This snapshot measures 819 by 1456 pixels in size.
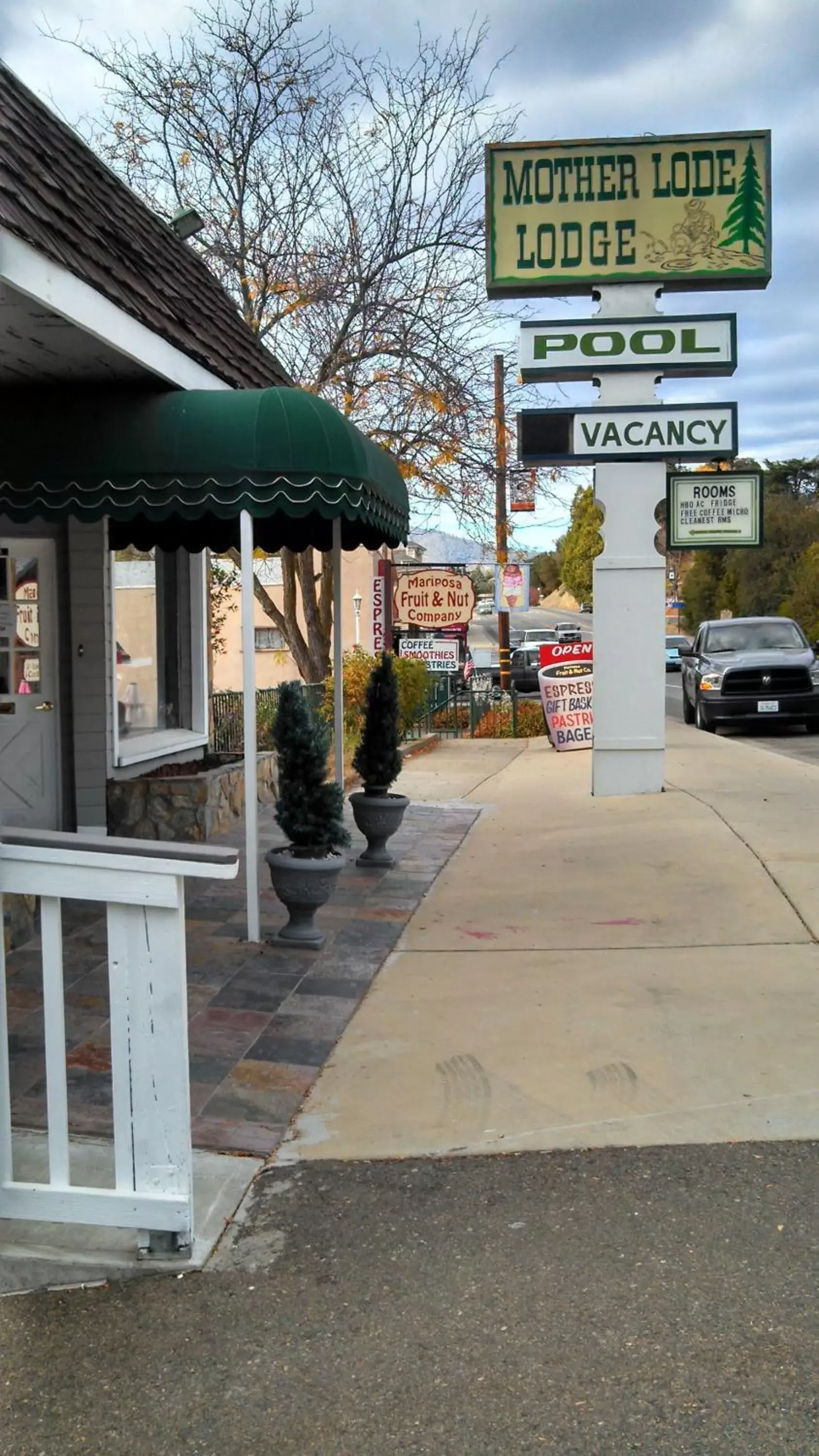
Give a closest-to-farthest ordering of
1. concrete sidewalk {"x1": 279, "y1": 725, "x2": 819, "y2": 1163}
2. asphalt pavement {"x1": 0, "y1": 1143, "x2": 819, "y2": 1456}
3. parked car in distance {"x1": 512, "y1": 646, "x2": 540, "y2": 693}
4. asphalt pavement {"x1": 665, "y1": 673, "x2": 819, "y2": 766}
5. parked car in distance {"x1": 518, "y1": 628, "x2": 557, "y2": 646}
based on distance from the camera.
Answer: asphalt pavement {"x1": 0, "y1": 1143, "x2": 819, "y2": 1456} → concrete sidewalk {"x1": 279, "y1": 725, "x2": 819, "y2": 1163} → asphalt pavement {"x1": 665, "y1": 673, "x2": 819, "y2": 766} → parked car in distance {"x1": 512, "y1": 646, "x2": 540, "y2": 693} → parked car in distance {"x1": 518, "y1": 628, "x2": 557, "y2": 646}

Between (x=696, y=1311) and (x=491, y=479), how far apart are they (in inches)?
621

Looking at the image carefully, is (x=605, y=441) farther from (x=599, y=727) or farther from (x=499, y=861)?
(x=499, y=861)

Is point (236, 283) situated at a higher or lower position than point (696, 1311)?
higher

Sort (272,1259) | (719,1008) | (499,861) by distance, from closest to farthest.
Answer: (272,1259)
(719,1008)
(499,861)

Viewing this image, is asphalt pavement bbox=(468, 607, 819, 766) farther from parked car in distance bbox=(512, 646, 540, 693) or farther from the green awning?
the green awning

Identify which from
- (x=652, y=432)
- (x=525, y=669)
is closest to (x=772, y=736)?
(x=652, y=432)

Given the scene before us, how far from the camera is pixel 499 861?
337 inches

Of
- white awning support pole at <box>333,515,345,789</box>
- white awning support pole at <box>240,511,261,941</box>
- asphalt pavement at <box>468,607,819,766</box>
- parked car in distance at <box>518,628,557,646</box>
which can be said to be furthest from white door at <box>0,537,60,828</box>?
parked car in distance at <box>518,628,557,646</box>

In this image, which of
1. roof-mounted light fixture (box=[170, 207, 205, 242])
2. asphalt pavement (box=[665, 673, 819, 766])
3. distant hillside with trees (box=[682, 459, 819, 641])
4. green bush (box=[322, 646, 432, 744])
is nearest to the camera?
roof-mounted light fixture (box=[170, 207, 205, 242])

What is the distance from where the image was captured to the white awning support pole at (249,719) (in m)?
6.25

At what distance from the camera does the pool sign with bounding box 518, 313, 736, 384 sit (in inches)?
415

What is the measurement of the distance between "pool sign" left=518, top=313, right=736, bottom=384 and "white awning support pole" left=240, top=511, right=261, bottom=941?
511 cm

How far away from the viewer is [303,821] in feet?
20.7

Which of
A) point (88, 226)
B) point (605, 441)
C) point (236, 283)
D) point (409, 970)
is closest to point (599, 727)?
point (605, 441)
